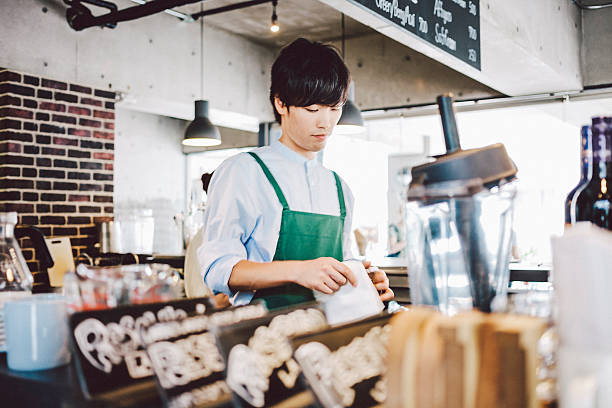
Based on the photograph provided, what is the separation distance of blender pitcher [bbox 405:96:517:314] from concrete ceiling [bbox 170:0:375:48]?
15.3 ft

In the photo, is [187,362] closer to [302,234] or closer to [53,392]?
[53,392]

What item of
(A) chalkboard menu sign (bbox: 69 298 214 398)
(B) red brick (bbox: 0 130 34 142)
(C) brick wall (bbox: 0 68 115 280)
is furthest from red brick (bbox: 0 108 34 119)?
(A) chalkboard menu sign (bbox: 69 298 214 398)

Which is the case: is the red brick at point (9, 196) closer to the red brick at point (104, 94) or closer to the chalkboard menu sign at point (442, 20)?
the red brick at point (104, 94)

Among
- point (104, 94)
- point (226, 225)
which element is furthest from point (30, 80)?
point (226, 225)

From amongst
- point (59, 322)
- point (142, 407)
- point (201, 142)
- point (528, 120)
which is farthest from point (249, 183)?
point (528, 120)

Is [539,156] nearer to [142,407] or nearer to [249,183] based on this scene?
[249,183]

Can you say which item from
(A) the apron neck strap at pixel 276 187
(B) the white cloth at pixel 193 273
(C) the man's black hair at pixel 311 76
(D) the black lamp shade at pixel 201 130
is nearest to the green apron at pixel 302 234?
(A) the apron neck strap at pixel 276 187

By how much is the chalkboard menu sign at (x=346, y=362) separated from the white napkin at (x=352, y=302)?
0.25 m

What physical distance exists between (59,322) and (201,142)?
4.01 metres

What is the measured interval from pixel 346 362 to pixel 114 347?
1.00ft

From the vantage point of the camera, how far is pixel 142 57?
16.8 ft

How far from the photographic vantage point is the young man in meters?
1.34

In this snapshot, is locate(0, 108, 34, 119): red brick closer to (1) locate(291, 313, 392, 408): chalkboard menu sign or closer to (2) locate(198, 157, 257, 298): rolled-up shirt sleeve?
(2) locate(198, 157, 257, 298): rolled-up shirt sleeve

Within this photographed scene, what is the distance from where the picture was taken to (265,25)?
592 cm
